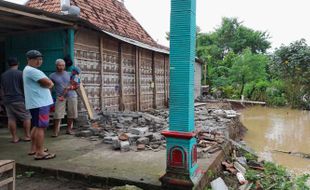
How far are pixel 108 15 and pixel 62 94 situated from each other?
5786 millimetres

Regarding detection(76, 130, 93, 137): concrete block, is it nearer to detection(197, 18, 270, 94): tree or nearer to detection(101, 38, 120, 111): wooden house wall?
detection(101, 38, 120, 111): wooden house wall

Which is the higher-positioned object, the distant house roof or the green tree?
the distant house roof

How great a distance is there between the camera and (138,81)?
1081 centimetres

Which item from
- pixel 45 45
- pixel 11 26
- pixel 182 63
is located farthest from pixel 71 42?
pixel 182 63

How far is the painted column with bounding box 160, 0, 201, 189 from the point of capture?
3.29 meters

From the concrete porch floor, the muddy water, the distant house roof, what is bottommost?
the muddy water

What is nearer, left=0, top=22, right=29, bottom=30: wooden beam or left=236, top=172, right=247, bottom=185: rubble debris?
left=236, top=172, right=247, bottom=185: rubble debris

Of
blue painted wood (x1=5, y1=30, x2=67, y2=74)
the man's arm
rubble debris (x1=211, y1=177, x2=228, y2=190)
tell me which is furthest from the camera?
blue painted wood (x1=5, y1=30, x2=67, y2=74)

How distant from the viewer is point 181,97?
11.0 feet

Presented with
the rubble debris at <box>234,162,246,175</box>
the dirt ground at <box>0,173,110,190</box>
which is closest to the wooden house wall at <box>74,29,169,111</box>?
the dirt ground at <box>0,173,110,190</box>

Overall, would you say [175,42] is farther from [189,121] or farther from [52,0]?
[52,0]

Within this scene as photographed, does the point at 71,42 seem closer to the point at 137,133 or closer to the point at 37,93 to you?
the point at 137,133

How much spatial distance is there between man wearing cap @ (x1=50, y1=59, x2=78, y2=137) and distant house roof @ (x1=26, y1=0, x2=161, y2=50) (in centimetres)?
292

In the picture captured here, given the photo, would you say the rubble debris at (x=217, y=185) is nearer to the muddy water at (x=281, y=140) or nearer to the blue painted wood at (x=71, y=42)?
the muddy water at (x=281, y=140)
